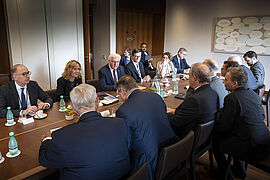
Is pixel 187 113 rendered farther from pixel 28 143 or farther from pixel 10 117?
pixel 10 117

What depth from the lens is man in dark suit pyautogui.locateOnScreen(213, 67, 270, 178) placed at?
2117 mm

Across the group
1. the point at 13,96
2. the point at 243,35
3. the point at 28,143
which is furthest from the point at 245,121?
the point at 243,35

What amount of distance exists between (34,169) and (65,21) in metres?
4.12

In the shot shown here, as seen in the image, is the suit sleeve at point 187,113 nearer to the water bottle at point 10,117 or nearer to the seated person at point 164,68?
the water bottle at point 10,117

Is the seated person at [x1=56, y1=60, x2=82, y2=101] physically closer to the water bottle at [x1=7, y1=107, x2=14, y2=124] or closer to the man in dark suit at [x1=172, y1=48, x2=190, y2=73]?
the water bottle at [x1=7, y1=107, x2=14, y2=124]

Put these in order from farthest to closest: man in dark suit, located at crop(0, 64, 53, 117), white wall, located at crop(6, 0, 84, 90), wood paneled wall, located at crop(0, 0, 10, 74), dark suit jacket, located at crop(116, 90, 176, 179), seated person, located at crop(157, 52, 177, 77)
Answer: seated person, located at crop(157, 52, 177, 77) < white wall, located at crop(6, 0, 84, 90) < wood paneled wall, located at crop(0, 0, 10, 74) < man in dark suit, located at crop(0, 64, 53, 117) < dark suit jacket, located at crop(116, 90, 176, 179)

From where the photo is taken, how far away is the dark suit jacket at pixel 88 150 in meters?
1.27

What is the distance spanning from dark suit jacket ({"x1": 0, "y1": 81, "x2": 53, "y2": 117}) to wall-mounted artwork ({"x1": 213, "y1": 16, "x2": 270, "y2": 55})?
5642 mm

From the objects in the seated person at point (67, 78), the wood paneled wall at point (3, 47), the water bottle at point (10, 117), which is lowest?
the water bottle at point (10, 117)

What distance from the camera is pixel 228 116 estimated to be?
7.20 ft

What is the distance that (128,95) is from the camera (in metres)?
2.00

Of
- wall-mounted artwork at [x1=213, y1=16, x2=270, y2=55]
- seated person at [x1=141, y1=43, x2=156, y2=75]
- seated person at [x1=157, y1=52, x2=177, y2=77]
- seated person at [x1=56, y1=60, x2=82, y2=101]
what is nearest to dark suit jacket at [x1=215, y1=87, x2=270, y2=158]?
seated person at [x1=56, y1=60, x2=82, y2=101]

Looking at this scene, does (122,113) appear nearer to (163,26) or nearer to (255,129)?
(255,129)

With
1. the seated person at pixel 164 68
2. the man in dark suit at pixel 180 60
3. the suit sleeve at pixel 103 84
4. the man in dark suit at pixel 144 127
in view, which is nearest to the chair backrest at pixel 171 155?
the man in dark suit at pixel 144 127
